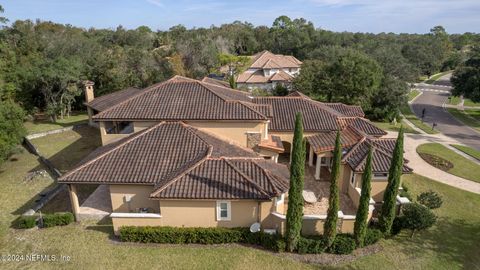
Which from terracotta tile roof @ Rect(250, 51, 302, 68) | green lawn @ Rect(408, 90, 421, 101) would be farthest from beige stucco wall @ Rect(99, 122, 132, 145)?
green lawn @ Rect(408, 90, 421, 101)

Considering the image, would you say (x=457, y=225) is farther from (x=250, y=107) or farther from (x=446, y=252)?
(x=250, y=107)

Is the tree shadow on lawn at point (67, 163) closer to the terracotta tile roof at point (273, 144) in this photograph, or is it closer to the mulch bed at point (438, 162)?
the terracotta tile roof at point (273, 144)

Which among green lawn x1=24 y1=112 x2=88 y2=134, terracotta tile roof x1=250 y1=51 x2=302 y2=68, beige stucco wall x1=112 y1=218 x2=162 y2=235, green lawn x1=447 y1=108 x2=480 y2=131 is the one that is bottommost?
green lawn x1=447 y1=108 x2=480 y2=131

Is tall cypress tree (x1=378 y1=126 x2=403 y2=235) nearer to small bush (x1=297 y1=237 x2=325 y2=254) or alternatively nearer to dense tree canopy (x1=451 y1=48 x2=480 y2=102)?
small bush (x1=297 y1=237 x2=325 y2=254)

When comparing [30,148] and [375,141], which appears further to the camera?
[30,148]

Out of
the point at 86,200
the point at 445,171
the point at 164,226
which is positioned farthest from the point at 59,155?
the point at 445,171

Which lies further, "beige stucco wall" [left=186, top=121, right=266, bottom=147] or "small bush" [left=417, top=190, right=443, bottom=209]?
"beige stucco wall" [left=186, top=121, right=266, bottom=147]

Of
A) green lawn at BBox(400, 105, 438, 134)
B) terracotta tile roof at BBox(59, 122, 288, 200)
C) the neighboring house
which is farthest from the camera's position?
the neighboring house
